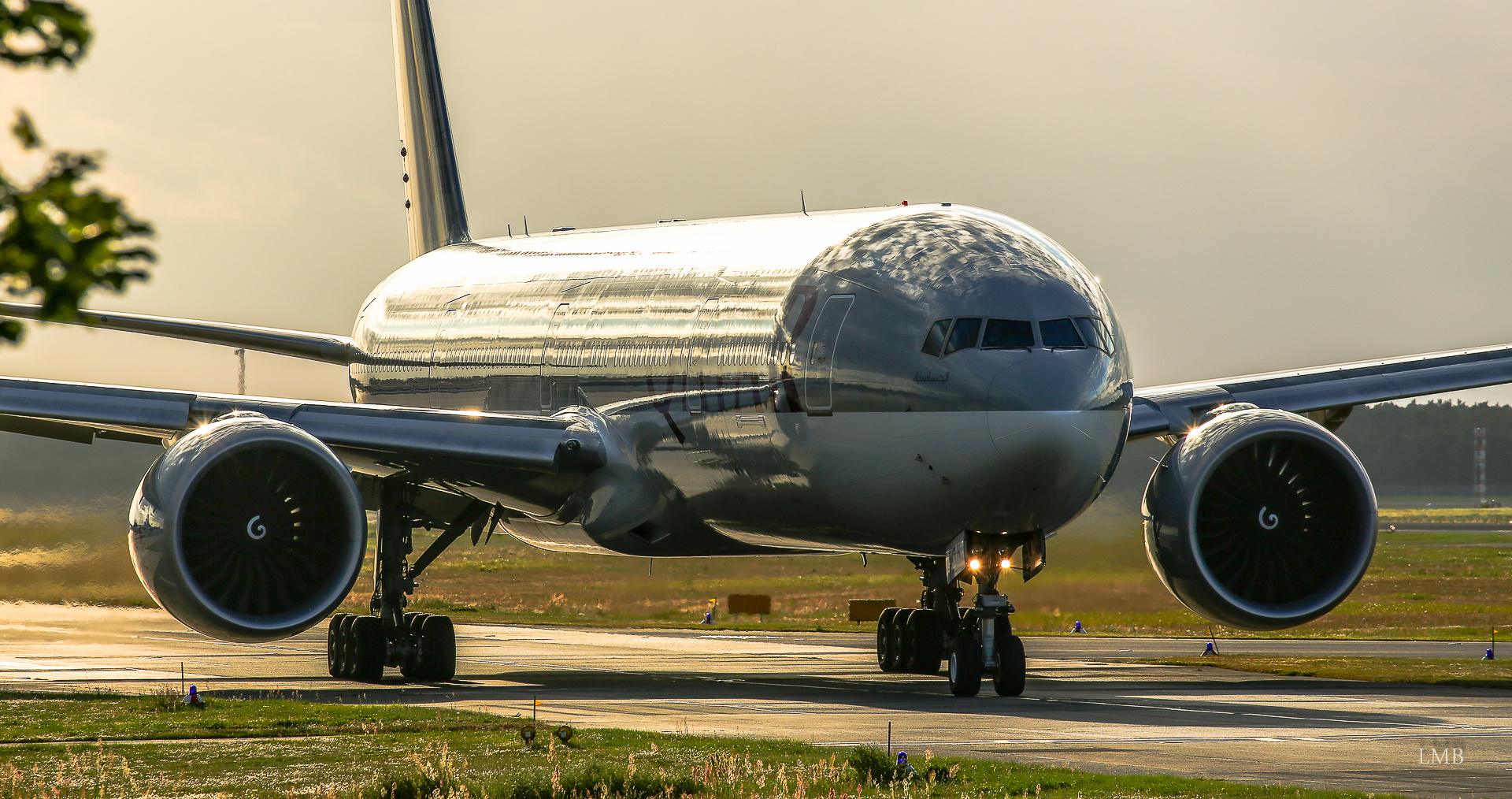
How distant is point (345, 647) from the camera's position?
798 inches

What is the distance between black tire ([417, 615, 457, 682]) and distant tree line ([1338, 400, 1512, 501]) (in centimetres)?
5566

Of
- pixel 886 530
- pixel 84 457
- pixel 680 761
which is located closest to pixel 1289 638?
pixel 886 530

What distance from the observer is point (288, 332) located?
2555cm

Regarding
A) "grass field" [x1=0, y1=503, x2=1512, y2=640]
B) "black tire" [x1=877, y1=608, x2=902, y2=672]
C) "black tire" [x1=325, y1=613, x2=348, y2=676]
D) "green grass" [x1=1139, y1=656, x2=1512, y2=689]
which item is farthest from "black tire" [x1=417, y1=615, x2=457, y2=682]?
"grass field" [x1=0, y1=503, x2=1512, y2=640]

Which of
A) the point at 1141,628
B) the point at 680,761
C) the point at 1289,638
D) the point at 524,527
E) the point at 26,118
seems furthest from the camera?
the point at 1141,628

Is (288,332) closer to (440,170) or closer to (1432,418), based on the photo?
(440,170)

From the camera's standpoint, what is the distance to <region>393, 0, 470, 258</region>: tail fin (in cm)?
2884

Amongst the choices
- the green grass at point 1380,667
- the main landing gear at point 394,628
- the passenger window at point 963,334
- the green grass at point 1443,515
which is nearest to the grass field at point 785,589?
the green grass at point 1380,667

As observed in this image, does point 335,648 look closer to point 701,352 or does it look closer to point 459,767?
point 701,352

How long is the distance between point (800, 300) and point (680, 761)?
6006mm

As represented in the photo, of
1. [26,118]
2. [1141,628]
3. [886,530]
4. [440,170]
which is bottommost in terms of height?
[1141,628]

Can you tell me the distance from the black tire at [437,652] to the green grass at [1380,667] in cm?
825

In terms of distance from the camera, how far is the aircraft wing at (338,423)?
57.2 ft

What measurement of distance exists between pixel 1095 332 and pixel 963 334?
44.8 inches
